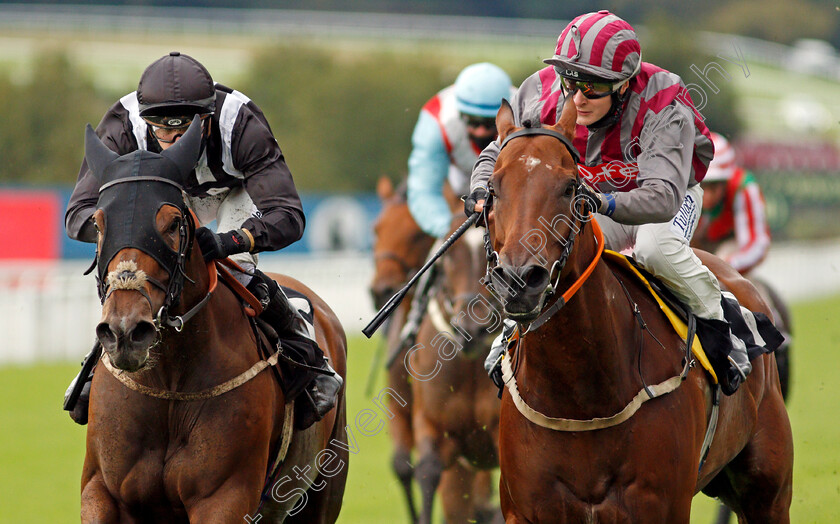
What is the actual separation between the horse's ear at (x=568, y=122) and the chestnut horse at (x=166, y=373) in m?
1.26

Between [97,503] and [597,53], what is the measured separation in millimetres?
2401

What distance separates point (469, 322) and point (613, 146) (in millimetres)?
2252

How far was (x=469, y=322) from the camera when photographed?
6.55 m

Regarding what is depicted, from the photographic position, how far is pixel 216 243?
417 cm

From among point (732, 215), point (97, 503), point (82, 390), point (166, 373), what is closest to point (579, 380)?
point (166, 373)

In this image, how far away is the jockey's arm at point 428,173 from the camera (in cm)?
745

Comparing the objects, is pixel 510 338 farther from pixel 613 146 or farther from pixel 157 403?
pixel 157 403

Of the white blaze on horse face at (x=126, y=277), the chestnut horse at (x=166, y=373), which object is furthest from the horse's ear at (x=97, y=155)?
the white blaze on horse face at (x=126, y=277)

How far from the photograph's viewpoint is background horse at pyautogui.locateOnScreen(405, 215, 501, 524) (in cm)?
660

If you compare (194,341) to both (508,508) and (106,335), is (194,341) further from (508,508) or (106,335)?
(508,508)

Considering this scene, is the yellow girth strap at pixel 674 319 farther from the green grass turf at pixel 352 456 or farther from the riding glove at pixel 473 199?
the green grass turf at pixel 352 456

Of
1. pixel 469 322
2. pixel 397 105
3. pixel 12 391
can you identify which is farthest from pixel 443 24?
pixel 469 322

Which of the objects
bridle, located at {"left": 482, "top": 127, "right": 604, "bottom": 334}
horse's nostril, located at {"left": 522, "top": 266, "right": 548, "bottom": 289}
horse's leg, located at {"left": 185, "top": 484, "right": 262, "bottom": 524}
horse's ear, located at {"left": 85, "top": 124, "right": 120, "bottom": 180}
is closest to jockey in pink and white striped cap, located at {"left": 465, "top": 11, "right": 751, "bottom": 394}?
bridle, located at {"left": 482, "top": 127, "right": 604, "bottom": 334}

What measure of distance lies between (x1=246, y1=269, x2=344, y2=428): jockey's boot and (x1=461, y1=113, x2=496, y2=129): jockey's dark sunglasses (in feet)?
8.74
